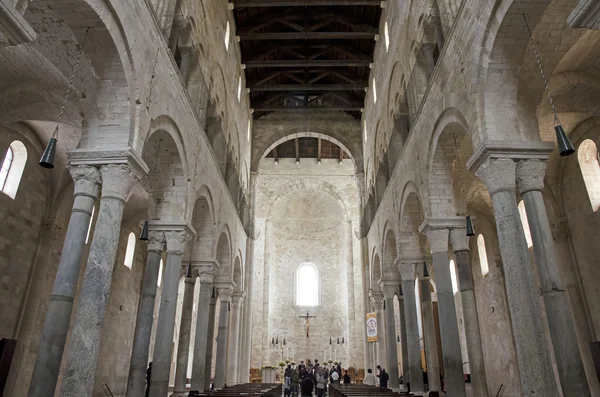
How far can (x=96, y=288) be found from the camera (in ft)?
24.0

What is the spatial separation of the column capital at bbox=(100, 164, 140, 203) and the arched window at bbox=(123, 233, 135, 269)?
12663 mm

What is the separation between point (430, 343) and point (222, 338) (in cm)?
943

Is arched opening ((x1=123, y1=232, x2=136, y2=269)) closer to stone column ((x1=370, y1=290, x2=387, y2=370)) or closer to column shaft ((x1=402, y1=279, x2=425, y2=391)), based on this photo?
stone column ((x1=370, y1=290, x2=387, y2=370))

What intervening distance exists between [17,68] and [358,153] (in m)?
19.0

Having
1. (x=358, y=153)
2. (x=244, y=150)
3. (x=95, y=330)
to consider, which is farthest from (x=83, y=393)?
(x=358, y=153)

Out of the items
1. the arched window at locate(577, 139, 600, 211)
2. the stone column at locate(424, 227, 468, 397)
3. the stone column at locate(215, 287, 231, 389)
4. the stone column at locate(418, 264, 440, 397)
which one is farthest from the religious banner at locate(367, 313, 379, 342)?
the arched window at locate(577, 139, 600, 211)

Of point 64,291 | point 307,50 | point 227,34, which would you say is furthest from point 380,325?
point 64,291

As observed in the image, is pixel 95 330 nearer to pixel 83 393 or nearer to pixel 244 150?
pixel 83 393

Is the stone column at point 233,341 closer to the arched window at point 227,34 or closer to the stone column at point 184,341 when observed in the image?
the stone column at point 184,341

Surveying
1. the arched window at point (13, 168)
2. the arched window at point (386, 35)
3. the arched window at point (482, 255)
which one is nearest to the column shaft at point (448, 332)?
the arched window at point (482, 255)

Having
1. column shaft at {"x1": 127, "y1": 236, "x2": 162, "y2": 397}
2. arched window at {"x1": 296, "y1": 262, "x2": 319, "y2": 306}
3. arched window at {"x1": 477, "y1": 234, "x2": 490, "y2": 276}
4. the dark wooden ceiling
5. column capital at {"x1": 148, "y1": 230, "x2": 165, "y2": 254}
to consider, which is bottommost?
column shaft at {"x1": 127, "y1": 236, "x2": 162, "y2": 397}

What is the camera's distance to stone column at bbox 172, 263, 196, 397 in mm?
13602

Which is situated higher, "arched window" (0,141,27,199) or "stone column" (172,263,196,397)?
"arched window" (0,141,27,199)

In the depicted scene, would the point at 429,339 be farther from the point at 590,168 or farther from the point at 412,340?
the point at 590,168
